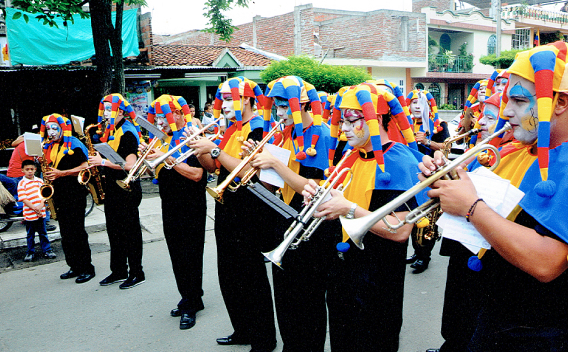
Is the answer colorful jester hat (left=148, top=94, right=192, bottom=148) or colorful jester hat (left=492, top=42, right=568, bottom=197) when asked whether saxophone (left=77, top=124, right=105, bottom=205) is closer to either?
colorful jester hat (left=148, top=94, right=192, bottom=148)

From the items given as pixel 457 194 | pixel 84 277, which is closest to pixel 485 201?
pixel 457 194

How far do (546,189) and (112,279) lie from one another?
4.98 meters

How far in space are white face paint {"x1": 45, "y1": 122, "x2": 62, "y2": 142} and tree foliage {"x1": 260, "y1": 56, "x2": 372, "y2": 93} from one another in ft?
32.6

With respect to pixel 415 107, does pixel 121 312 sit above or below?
below

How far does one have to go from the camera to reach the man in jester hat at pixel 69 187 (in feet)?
17.8

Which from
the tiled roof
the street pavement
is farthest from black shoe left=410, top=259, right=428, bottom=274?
the tiled roof

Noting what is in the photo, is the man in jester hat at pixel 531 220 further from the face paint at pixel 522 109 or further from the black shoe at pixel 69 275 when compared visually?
the black shoe at pixel 69 275

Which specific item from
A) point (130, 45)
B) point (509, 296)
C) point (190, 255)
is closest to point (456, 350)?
point (509, 296)

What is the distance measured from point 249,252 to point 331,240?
2.60 ft

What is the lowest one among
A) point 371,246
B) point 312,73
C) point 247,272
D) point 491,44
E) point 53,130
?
point 247,272

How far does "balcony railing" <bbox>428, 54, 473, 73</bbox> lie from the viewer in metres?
27.7

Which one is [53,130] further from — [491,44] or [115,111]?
[491,44]

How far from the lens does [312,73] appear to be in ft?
49.6

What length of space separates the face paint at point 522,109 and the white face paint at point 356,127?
34.3 inches
